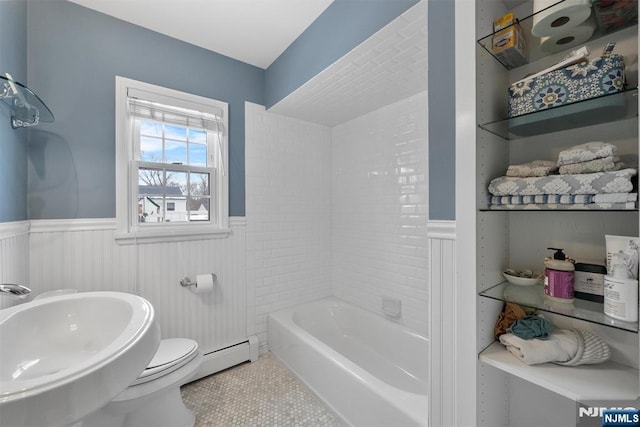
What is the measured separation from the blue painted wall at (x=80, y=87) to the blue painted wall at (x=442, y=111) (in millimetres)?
1885

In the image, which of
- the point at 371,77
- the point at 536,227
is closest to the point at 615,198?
the point at 536,227

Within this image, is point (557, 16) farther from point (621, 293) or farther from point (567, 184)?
point (621, 293)

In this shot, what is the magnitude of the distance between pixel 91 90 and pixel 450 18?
7.12 feet

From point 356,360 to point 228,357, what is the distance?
109 cm

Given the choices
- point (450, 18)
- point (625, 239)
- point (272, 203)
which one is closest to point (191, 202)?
point (272, 203)

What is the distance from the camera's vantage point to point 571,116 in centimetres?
91

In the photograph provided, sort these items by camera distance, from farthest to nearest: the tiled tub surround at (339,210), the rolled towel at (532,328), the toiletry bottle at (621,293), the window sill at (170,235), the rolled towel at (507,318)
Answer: the tiled tub surround at (339,210) → the window sill at (170,235) → the rolled towel at (507,318) → the rolled towel at (532,328) → the toiletry bottle at (621,293)

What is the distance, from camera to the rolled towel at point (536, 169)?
0.93 m

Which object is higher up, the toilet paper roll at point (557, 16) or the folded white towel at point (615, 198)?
the toilet paper roll at point (557, 16)

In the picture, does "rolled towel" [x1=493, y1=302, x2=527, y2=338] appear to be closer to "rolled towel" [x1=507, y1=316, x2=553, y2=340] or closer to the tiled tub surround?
"rolled towel" [x1=507, y1=316, x2=553, y2=340]

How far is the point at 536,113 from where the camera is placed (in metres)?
0.94

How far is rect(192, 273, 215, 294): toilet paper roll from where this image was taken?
6.79ft

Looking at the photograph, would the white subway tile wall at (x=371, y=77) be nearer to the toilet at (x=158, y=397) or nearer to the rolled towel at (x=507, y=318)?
the rolled towel at (x=507, y=318)

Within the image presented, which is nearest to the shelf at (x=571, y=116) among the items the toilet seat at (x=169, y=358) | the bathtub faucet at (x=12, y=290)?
the bathtub faucet at (x=12, y=290)
